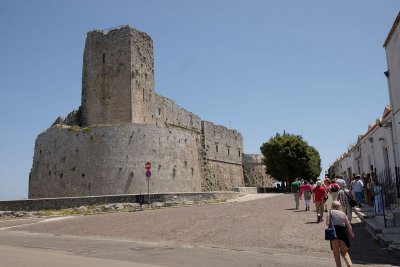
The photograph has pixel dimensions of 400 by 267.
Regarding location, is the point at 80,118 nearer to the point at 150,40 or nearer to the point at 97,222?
the point at 150,40

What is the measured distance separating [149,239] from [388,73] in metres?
11.9

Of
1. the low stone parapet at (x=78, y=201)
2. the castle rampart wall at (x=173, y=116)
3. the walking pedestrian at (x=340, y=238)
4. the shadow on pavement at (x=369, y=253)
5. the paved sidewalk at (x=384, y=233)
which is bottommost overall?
the shadow on pavement at (x=369, y=253)

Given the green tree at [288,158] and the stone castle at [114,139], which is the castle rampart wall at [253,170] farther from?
the stone castle at [114,139]

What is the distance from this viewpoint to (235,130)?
56.8 m

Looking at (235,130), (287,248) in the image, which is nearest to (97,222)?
(287,248)

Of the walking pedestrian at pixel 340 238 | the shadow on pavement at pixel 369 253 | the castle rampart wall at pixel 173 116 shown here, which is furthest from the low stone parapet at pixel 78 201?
the walking pedestrian at pixel 340 238

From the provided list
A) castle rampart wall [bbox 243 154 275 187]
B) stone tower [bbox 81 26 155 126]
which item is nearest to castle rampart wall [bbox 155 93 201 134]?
stone tower [bbox 81 26 155 126]

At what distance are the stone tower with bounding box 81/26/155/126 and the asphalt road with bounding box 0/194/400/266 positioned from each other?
15038 mm

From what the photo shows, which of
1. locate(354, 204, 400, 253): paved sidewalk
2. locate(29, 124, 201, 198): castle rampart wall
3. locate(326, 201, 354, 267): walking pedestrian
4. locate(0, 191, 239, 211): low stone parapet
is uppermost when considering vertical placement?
locate(29, 124, 201, 198): castle rampart wall

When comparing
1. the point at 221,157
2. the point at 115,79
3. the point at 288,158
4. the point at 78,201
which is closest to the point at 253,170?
the point at 221,157

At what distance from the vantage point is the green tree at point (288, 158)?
4691 cm

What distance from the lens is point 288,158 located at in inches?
1850

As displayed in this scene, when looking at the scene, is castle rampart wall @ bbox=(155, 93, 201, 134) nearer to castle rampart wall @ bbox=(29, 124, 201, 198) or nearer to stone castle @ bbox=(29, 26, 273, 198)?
stone castle @ bbox=(29, 26, 273, 198)

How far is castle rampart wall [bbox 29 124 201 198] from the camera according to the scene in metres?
26.4
